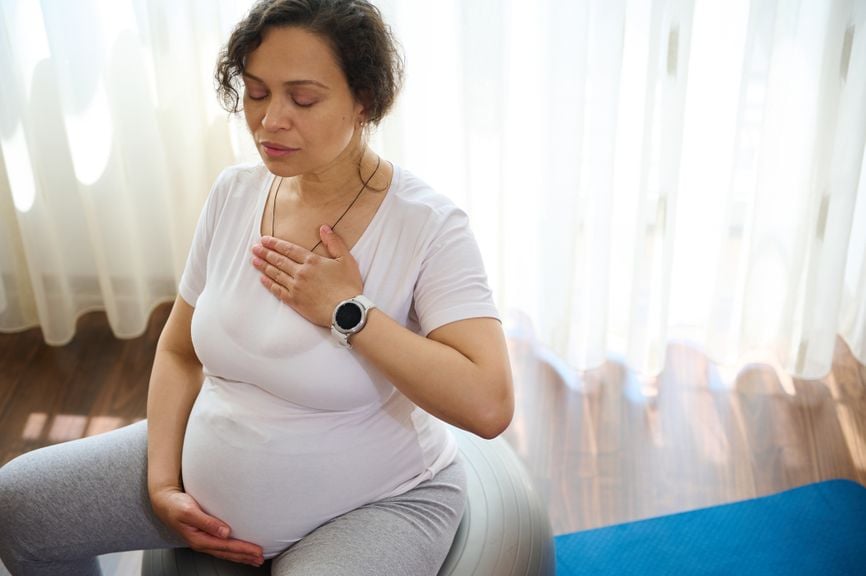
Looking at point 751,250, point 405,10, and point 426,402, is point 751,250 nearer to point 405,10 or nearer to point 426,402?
point 405,10

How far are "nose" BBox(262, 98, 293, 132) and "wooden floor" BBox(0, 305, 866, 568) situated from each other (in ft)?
3.67

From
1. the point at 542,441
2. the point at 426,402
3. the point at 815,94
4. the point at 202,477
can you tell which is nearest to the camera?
the point at 426,402

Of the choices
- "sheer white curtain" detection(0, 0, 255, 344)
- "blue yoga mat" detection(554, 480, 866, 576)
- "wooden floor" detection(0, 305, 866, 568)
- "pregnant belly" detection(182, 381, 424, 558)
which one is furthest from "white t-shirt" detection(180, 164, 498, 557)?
"sheer white curtain" detection(0, 0, 255, 344)

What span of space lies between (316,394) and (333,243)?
0.22 metres

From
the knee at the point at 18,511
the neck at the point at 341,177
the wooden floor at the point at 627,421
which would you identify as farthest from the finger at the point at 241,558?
the wooden floor at the point at 627,421

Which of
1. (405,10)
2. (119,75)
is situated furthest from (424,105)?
(119,75)

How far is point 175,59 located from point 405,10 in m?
0.59

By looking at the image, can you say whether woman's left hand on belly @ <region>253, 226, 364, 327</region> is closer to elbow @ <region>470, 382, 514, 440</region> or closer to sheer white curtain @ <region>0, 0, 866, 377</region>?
elbow @ <region>470, 382, 514, 440</region>

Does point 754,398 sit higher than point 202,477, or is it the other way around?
point 202,477

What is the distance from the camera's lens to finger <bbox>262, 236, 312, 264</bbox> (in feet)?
4.50

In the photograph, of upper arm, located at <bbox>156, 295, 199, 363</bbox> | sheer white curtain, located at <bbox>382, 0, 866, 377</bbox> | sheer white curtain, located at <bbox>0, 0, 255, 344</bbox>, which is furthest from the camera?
sheer white curtain, located at <bbox>0, 0, 255, 344</bbox>

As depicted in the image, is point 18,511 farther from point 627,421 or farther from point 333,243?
point 627,421

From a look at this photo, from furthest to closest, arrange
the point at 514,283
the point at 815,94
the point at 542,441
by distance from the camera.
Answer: the point at 514,283 < the point at 542,441 < the point at 815,94

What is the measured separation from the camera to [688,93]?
2.20 metres
